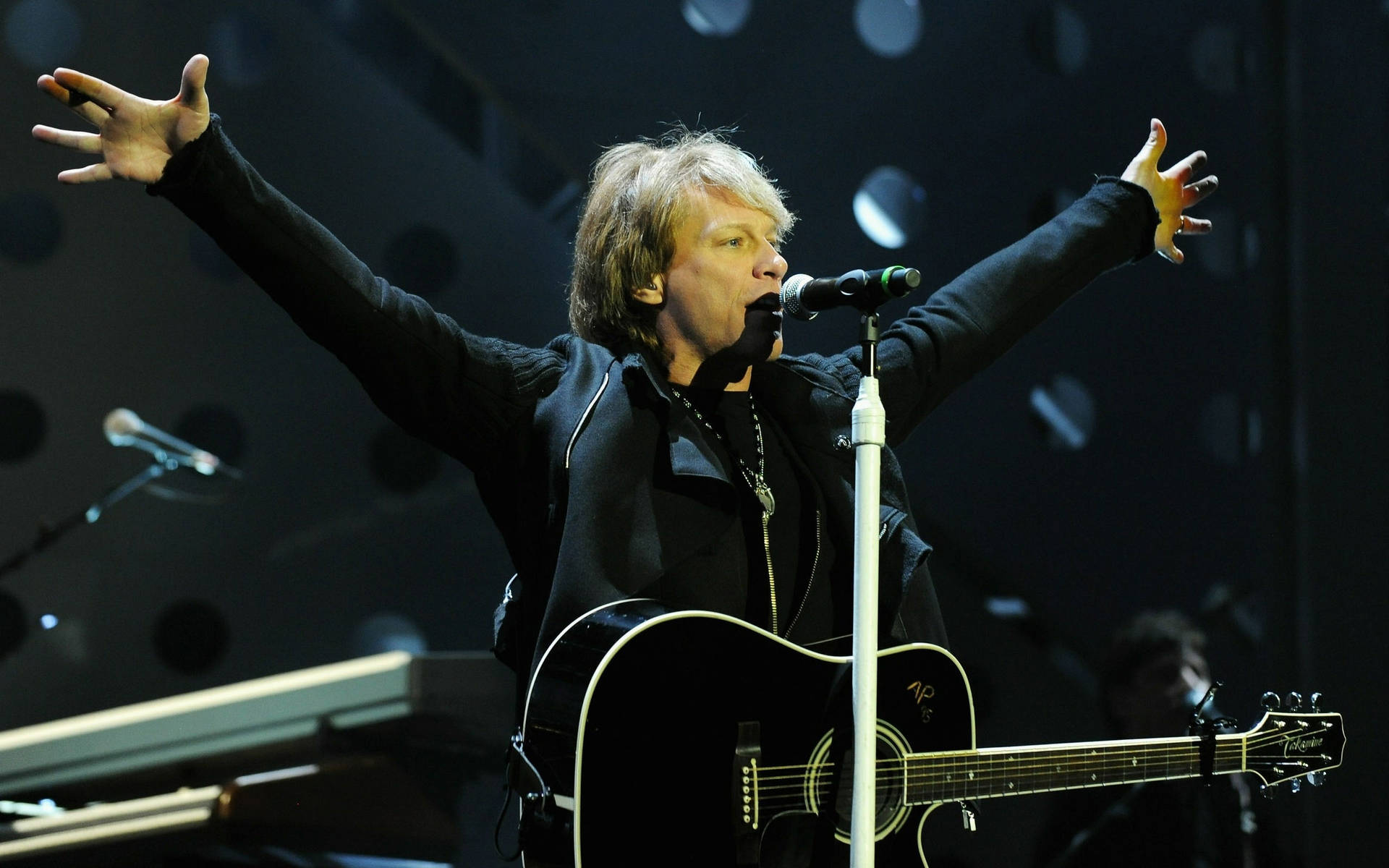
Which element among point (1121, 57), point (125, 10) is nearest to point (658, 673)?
point (125, 10)

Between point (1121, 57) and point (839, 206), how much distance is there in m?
1.02

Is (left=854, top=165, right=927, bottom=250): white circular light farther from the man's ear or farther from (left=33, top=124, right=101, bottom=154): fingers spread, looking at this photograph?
(left=33, top=124, right=101, bottom=154): fingers spread

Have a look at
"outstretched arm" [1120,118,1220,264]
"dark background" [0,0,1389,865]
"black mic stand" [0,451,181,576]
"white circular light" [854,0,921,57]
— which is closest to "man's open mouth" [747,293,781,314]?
"outstretched arm" [1120,118,1220,264]

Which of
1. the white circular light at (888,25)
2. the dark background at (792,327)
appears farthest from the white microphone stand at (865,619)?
the white circular light at (888,25)

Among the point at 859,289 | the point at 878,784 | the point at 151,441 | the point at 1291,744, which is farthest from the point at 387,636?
the point at 1291,744

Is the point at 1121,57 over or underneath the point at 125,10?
over

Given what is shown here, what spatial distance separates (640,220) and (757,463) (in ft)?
1.51

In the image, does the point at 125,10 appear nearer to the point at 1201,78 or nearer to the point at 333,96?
the point at 333,96

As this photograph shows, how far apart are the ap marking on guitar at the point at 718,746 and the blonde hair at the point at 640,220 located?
59cm

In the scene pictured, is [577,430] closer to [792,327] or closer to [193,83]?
[193,83]

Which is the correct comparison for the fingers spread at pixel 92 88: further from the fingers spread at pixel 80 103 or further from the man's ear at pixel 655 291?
the man's ear at pixel 655 291

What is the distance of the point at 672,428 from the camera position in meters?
1.85

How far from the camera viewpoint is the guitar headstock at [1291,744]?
2.13 metres

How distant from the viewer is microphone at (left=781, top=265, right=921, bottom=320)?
1501mm
